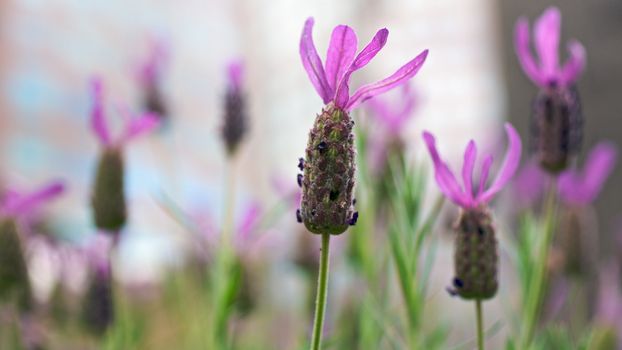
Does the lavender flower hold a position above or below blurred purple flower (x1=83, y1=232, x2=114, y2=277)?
above

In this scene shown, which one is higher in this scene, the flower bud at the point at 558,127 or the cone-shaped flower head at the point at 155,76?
the cone-shaped flower head at the point at 155,76

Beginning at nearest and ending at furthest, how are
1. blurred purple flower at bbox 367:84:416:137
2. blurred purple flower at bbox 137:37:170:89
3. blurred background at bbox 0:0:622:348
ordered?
1. blurred purple flower at bbox 367:84:416:137
2. blurred purple flower at bbox 137:37:170:89
3. blurred background at bbox 0:0:622:348

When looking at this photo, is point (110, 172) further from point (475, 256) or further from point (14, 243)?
point (475, 256)

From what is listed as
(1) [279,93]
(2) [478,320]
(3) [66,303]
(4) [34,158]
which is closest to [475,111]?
(1) [279,93]

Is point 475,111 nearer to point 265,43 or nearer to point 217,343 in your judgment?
point 265,43

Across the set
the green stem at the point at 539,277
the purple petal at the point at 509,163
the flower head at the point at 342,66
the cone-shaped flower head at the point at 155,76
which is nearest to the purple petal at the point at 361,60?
the flower head at the point at 342,66

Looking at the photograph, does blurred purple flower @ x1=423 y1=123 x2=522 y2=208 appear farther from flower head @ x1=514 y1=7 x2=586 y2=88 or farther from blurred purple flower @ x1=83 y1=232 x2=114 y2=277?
blurred purple flower @ x1=83 y1=232 x2=114 y2=277

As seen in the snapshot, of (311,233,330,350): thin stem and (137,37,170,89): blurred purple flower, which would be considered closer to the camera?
(311,233,330,350): thin stem

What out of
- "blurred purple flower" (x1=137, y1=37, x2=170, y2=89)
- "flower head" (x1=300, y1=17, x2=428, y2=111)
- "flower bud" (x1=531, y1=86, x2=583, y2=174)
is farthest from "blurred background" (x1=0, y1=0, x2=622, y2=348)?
"flower head" (x1=300, y1=17, x2=428, y2=111)

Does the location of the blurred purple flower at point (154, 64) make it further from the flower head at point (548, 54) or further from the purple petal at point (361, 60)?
the purple petal at point (361, 60)
